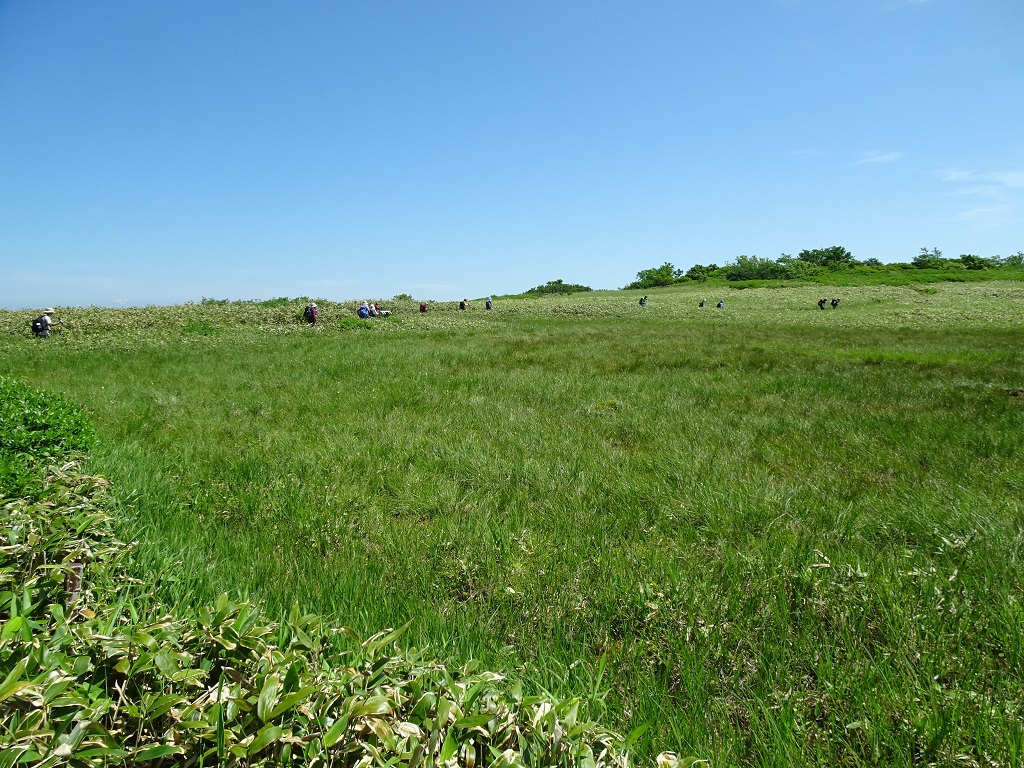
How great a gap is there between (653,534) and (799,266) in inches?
5099

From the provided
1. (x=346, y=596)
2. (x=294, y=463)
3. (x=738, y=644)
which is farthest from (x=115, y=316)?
(x=738, y=644)

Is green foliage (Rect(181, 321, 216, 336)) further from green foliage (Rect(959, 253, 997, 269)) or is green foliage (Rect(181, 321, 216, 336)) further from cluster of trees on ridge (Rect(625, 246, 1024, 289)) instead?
green foliage (Rect(959, 253, 997, 269))

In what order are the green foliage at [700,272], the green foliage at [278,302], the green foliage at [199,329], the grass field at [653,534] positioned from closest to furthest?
the grass field at [653,534] < the green foliage at [199,329] < the green foliage at [278,302] < the green foliage at [700,272]

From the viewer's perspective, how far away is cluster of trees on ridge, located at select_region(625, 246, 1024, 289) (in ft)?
337

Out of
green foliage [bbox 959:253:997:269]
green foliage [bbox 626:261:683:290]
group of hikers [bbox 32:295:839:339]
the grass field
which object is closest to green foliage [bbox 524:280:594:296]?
green foliage [bbox 626:261:683:290]

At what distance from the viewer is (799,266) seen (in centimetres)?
11244

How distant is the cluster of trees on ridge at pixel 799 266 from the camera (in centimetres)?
10269

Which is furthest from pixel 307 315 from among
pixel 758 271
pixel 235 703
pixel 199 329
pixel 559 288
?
pixel 758 271

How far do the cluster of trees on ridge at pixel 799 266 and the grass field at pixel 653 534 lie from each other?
110 metres

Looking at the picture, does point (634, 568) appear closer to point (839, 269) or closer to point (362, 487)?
point (362, 487)

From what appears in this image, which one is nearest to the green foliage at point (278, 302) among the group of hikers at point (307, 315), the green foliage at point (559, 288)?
the group of hikers at point (307, 315)

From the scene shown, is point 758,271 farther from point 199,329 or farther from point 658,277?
point 199,329

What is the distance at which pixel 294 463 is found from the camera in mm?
5855

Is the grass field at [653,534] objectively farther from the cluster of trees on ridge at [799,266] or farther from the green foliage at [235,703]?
the cluster of trees on ridge at [799,266]
